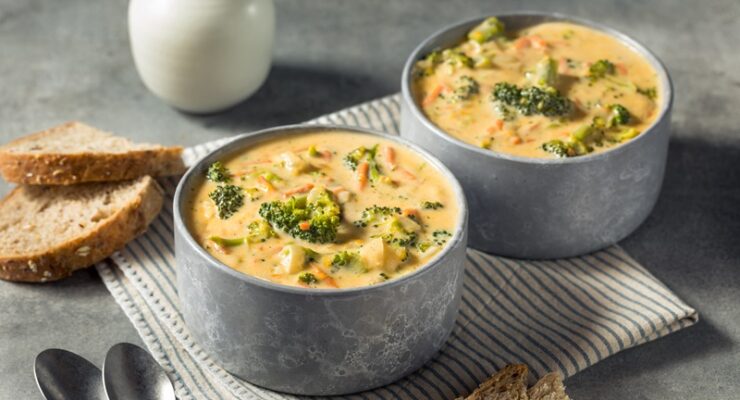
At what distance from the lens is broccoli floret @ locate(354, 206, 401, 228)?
4.82 meters

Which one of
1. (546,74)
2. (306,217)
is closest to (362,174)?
(306,217)

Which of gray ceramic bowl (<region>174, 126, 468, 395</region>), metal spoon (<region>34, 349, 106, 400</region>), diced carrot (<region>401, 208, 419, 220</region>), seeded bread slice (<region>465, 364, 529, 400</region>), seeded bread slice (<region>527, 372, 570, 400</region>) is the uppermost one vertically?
diced carrot (<region>401, 208, 419, 220</region>)

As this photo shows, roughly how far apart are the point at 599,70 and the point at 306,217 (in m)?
2.00

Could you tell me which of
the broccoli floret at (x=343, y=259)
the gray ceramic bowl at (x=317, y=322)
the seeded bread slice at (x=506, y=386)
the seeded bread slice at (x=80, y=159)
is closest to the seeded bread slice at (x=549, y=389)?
the seeded bread slice at (x=506, y=386)

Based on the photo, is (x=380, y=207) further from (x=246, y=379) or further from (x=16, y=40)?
(x=16, y=40)

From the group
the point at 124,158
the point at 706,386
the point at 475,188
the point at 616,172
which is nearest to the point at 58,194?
the point at 124,158

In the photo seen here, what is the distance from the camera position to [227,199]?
488 centimetres

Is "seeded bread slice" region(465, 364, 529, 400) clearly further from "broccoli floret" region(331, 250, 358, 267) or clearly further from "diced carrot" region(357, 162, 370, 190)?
"diced carrot" region(357, 162, 370, 190)

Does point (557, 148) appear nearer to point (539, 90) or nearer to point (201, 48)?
point (539, 90)

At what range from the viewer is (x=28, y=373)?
4828 millimetres

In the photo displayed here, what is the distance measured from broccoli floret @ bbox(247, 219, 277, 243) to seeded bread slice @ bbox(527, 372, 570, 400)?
126 cm

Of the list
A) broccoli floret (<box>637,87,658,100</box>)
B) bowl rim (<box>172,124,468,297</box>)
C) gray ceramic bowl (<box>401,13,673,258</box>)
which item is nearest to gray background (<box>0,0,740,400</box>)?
gray ceramic bowl (<box>401,13,673,258</box>)

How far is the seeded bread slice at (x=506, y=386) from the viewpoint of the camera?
4.60m

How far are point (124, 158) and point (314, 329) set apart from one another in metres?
1.75
